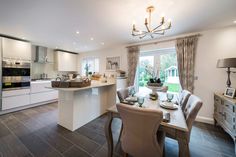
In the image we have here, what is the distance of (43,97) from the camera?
4008mm

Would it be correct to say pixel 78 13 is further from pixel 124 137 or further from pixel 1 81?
pixel 1 81

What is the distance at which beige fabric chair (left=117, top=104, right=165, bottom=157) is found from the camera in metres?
0.92

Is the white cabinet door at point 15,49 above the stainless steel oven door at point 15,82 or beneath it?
above

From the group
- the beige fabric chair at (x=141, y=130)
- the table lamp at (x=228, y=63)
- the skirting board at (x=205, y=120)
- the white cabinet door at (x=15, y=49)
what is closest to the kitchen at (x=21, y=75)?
the white cabinet door at (x=15, y=49)

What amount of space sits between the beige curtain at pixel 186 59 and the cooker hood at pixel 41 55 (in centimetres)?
525

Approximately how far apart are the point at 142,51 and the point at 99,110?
252cm

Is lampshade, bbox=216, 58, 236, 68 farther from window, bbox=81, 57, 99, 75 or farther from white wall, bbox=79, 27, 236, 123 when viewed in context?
window, bbox=81, 57, 99, 75

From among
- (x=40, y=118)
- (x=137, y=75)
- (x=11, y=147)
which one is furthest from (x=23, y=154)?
(x=137, y=75)

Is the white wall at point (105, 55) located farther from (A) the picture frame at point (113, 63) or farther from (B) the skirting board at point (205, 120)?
(B) the skirting board at point (205, 120)

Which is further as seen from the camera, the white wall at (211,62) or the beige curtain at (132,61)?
the beige curtain at (132,61)

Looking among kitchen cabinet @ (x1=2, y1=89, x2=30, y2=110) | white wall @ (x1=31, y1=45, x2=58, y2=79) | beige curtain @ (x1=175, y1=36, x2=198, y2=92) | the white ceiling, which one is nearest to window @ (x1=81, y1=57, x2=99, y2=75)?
white wall @ (x1=31, y1=45, x2=58, y2=79)

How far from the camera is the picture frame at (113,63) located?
4.30m

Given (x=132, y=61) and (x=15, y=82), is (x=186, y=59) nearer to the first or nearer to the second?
(x=132, y=61)

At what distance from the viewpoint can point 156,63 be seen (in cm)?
360
